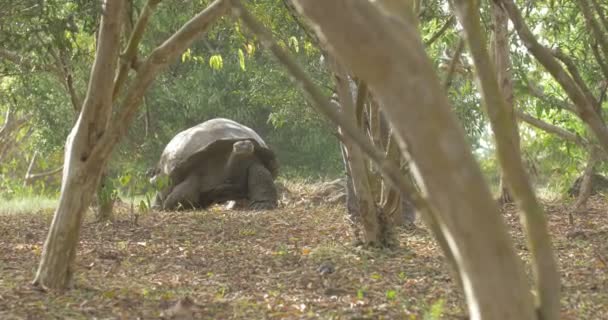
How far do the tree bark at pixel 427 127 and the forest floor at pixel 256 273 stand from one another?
4.83ft

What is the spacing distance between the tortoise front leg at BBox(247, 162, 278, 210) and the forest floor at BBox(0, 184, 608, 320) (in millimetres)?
2477

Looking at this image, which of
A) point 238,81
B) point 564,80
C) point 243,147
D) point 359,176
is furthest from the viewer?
point 238,81

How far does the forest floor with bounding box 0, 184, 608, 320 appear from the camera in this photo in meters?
4.58

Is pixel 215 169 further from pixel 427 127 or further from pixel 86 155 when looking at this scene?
pixel 427 127

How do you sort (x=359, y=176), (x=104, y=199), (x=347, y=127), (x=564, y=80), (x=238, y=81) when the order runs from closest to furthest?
1. (x=347, y=127)
2. (x=564, y=80)
3. (x=359, y=176)
4. (x=104, y=199)
5. (x=238, y=81)

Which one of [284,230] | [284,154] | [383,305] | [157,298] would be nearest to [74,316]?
[157,298]

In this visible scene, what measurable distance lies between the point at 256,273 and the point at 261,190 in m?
6.09

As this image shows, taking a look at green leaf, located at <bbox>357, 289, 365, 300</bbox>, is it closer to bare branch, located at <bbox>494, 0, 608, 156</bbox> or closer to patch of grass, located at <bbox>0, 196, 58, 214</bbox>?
bare branch, located at <bbox>494, 0, 608, 156</bbox>

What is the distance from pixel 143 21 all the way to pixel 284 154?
50.1ft

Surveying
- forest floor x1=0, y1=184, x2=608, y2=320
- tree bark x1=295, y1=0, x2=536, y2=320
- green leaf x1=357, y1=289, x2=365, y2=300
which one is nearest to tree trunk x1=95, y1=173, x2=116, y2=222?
forest floor x1=0, y1=184, x2=608, y2=320

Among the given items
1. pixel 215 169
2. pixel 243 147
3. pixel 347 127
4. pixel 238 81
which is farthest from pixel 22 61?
pixel 238 81

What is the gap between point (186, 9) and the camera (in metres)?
10.5

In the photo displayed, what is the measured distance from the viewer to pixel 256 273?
5.93 m

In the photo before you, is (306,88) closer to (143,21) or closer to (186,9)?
(143,21)
